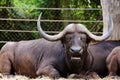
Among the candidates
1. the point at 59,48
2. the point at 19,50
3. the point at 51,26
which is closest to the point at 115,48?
the point at 59,48

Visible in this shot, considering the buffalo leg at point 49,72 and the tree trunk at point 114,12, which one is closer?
the buffalo leg at point 49,72

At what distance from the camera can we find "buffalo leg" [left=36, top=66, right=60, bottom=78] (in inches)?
297

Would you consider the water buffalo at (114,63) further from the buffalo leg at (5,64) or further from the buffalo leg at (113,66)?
the buffalo leg at (5,64)

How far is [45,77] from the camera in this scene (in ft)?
24.4

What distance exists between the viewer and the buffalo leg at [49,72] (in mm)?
7547

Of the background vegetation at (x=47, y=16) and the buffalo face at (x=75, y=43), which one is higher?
the buffalo face at (x=75, y=43)

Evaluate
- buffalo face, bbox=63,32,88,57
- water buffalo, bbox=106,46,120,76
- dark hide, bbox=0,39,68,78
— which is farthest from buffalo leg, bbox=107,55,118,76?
dark hide, bbox=0,39,68,78

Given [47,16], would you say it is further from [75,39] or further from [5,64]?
[75,39]

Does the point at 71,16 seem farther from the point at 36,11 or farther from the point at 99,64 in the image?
the point at 99,64

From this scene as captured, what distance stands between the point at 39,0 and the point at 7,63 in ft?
26.8

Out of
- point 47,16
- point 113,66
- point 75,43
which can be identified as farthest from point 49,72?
point 47,16

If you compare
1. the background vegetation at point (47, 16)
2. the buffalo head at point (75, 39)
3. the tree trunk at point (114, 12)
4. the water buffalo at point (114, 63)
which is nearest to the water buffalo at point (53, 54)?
the buffalo head at point (75, 39)

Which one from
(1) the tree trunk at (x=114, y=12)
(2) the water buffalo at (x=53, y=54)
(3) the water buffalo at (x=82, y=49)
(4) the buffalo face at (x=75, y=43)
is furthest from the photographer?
(1) the tree trunk at (x=114, y=12)

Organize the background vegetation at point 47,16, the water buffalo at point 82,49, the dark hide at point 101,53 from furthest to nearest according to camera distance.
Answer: the background vegetation at point 47,16 → the dark hide at point 101,53 → the water buffalo at point 82,49
